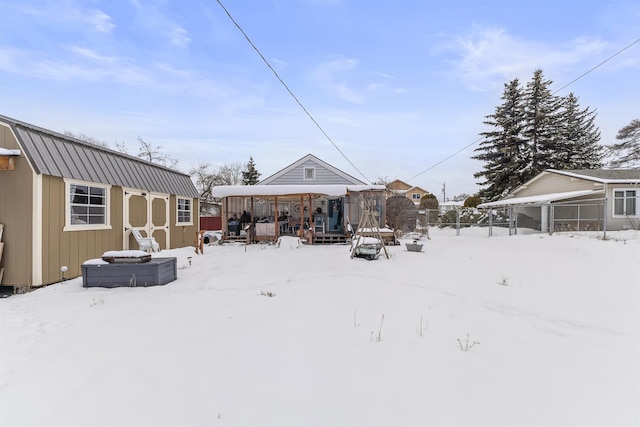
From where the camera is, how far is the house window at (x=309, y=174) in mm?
18766

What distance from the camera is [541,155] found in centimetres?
2373

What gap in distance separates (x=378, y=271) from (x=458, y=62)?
Answer: 10156 millimetres

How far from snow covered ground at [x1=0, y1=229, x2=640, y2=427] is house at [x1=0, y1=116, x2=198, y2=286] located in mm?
1168

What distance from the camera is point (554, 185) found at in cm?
1838

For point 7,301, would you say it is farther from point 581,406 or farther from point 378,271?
point 581,406

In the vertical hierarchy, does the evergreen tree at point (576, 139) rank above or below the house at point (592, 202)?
above

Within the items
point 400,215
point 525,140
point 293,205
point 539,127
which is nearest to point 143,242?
point 293,205

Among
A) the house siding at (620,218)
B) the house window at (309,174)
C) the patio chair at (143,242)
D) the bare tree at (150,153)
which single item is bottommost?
the patio chair at (143,242)

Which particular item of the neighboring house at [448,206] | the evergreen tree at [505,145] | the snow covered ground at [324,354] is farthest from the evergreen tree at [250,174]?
the snow covered ground at [324,354]

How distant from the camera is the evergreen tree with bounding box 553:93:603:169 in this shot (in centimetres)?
2402

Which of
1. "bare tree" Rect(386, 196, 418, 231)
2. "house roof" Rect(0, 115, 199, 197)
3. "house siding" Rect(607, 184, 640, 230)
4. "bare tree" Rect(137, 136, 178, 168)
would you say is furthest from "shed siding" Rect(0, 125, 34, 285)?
"bare tree" Rect(137, 136, 178, 168)

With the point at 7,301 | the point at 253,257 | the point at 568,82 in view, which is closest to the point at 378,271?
the point at 253,257

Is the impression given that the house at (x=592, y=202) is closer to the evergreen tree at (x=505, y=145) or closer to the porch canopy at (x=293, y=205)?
the evergreen tree at (x=505, y=145)

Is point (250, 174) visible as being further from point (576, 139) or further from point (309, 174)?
point (576, 139)
